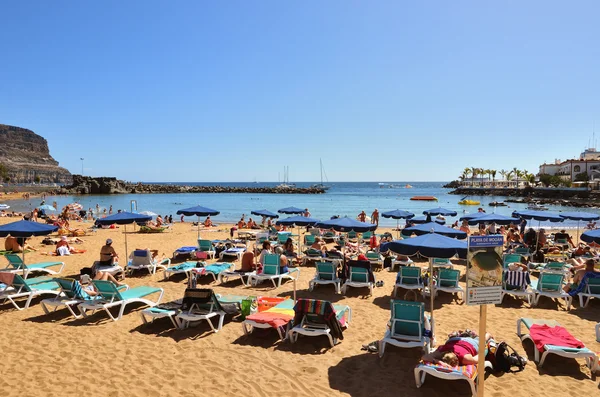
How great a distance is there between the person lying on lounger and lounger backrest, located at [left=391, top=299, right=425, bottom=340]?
56 cm

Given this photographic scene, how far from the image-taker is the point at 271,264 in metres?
9.99

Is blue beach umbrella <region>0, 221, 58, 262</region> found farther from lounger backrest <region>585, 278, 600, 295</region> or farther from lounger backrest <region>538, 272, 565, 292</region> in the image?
lounger backrest <region>585, 278, 600, 295</region>

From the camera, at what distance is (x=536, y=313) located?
791 centimetres

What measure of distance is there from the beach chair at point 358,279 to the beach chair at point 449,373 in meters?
4.27

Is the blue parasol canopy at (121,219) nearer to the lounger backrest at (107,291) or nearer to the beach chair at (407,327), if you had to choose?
the lounger backrest at (107,291)

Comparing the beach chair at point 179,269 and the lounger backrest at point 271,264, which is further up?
the lounger backrest at point 271,264

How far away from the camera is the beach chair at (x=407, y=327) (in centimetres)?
553

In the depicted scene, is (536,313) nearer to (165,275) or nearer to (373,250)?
(373,250)

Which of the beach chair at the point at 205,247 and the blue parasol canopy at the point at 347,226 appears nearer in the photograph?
the blue parasol canopy at the point at 347,226

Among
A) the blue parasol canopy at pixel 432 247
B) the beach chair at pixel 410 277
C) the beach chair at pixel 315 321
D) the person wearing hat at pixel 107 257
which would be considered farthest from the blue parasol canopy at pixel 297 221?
the blue parasol canopy at pixel 432 247

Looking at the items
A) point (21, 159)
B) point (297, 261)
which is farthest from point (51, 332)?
point (21, 159)

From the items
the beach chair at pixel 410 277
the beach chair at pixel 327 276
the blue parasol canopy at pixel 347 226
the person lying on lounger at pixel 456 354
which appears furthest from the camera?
the blue parasol canopy at pixel 347 226

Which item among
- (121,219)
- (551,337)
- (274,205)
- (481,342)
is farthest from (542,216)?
(274,205)

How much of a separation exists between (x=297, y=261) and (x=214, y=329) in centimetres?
656
